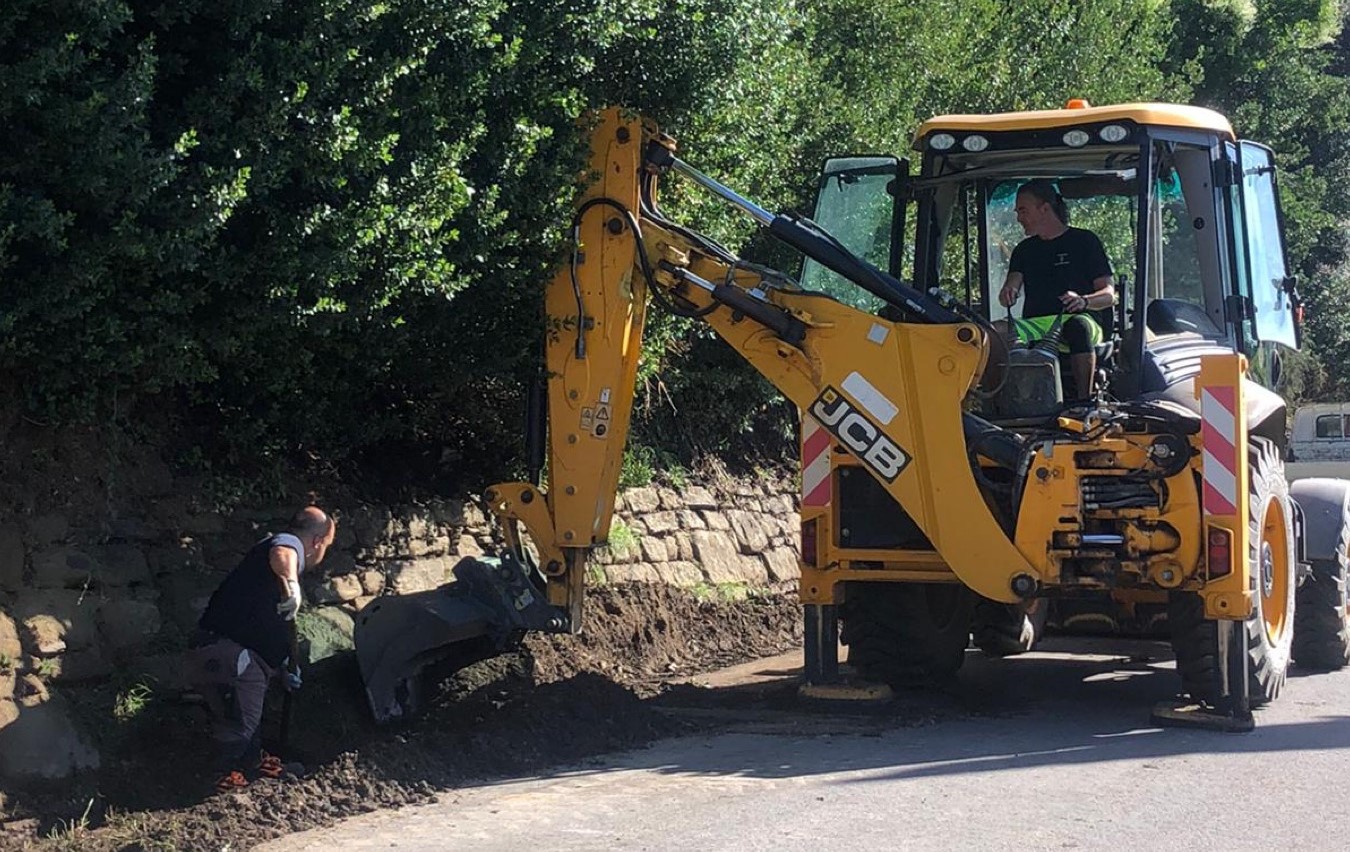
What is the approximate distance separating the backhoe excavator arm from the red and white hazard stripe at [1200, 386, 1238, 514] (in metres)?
0.88

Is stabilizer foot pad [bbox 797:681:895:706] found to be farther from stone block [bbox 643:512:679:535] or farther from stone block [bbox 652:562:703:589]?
stone block [bbox 643:512:679:535]

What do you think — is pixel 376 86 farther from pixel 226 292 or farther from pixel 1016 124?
pixel 1016 124

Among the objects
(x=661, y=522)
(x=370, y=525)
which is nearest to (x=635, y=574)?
(x=661, y=522)

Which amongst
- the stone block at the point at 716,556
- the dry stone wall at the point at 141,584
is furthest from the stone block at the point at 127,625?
the stone block at the point at 716,556

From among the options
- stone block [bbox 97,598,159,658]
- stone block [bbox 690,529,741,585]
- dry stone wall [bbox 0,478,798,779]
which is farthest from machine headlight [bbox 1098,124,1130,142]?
stone block [bbox 97,598,159,658]

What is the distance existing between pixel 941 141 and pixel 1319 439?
17836mm

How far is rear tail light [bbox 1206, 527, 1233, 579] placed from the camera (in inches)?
291

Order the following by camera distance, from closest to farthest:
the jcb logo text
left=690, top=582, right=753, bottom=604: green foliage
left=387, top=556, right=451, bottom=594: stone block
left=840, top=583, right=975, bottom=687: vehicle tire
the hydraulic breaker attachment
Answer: the hydraulic breaker attachment < the jcb logo text < left=840, top=583, right=975, bottom=687: vehicle tire < left=387, top=556, right=451, bottom=594: stone block < left=690, top=582, right=753, bottom=604: green foliage

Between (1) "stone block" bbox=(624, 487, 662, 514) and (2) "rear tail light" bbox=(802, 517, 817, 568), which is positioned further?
(1) "stone block" bbox=(624, 487, 662, 514)

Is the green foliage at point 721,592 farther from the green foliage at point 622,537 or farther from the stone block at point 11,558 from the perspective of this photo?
the stone block at point 11,558

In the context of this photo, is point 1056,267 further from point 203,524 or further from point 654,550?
point 203,524

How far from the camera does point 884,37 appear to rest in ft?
46.1

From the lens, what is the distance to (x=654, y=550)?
11.2 metres

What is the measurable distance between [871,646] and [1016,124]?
2944 mm
